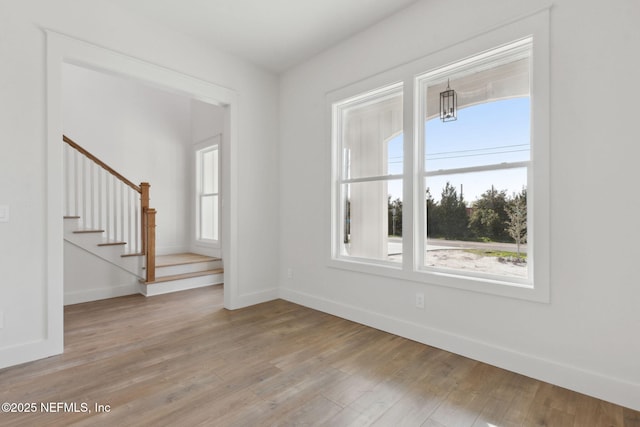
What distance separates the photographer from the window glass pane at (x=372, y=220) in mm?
3053

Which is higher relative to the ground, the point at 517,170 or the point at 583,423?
the point at 517,170

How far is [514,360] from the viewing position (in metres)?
2.18

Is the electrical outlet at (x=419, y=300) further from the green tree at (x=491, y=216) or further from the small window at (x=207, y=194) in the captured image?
the small window at (x=207, y=194)

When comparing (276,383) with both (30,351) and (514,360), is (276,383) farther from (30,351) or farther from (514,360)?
(30,351)

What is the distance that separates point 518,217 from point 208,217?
515 cm

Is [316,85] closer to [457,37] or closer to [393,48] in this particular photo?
[393,48]

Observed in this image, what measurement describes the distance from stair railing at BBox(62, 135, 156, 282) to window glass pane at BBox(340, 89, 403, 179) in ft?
9.42

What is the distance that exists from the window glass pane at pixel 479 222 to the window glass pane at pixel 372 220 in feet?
1.14

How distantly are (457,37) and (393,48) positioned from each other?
0.60m

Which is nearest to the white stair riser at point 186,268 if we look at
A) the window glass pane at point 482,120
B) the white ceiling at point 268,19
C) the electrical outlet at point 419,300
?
the white ceiling at point 268,19

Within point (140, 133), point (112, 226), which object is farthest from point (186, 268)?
point (140, 133)

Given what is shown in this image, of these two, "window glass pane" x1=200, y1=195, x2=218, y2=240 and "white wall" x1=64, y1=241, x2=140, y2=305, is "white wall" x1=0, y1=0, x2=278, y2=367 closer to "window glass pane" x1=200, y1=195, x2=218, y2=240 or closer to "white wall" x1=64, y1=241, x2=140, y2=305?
"white wall" x1=64, y1=241, x2=140, y2=305

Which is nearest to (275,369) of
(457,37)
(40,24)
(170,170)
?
(457,37)

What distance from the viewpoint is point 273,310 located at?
3.56 metres
